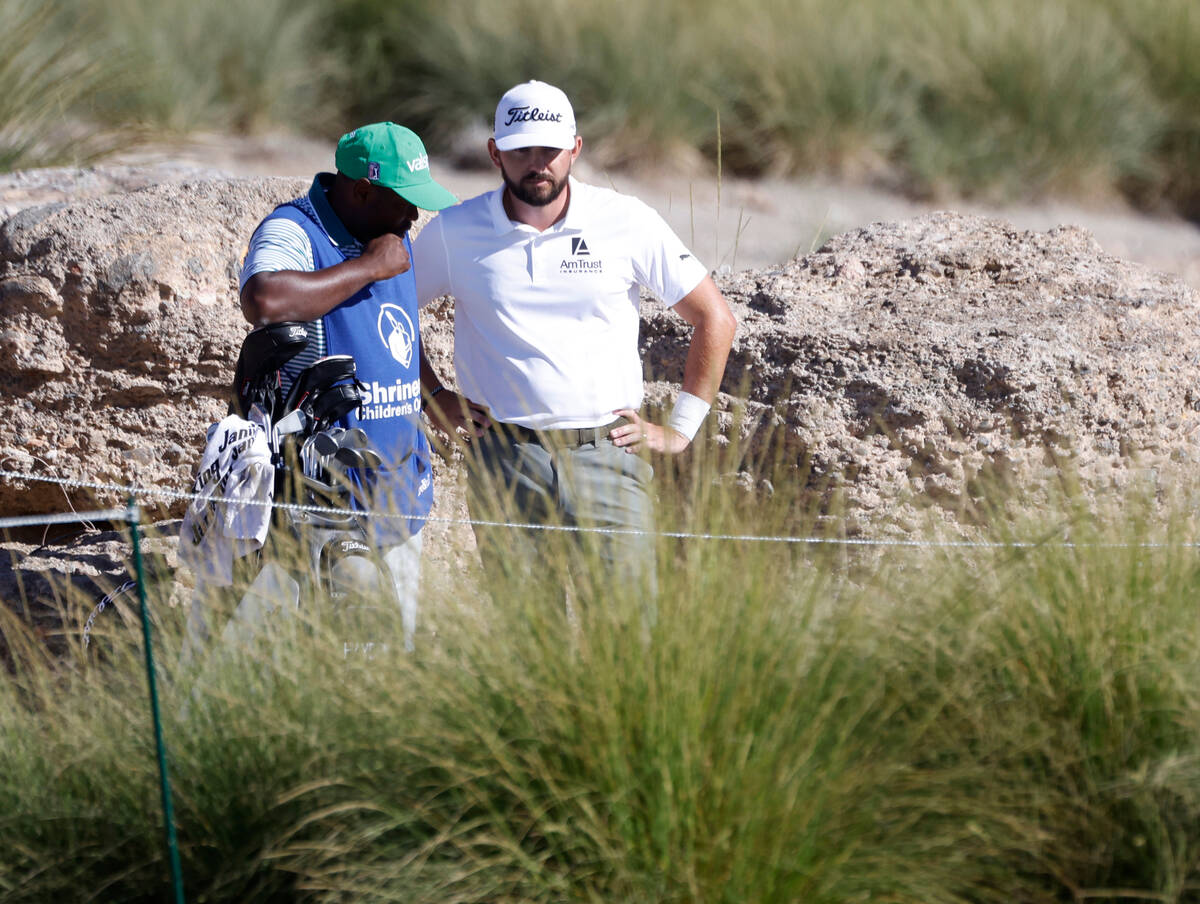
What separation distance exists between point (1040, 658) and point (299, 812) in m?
1.32

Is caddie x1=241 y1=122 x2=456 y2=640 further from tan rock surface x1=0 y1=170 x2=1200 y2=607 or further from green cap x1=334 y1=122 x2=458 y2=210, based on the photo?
tan rock surface x1=0 y1=170 x2=1200 y2=607

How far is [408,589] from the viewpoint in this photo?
2.74 metres

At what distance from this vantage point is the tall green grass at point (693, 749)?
2.19 meters

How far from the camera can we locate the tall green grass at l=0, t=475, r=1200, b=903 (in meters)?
2.19

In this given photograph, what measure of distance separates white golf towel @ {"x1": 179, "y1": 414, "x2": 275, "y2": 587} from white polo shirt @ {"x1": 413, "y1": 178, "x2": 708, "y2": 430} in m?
0.59

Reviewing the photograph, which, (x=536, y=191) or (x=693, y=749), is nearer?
(x=693, y=749)

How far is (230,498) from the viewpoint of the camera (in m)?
2.86

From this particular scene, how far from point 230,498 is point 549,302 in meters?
0.86

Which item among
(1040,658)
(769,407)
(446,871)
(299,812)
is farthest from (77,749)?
(769,407)

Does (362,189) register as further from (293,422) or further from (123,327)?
(123,327)

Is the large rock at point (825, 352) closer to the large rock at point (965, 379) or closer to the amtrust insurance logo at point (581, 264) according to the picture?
the large rock at point (965, 379)

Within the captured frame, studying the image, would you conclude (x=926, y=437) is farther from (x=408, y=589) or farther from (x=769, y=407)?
(x=408, y=589)

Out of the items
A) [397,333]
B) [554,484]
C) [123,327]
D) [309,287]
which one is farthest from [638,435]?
[123,327]

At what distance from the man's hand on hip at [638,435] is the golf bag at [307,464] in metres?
0.58
